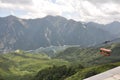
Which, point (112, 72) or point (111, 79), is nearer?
point (111, 79)

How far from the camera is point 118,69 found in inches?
404

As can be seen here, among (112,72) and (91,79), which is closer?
(91,79)

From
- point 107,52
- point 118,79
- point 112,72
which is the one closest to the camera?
point 118,79

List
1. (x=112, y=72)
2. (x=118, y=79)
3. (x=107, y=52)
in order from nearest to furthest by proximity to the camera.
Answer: (x=118, y=79), (x=112, y=72), (x=107, y=52)

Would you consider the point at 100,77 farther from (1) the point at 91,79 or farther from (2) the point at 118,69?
(2) the point at 118,69

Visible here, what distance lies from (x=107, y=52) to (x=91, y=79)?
3.68 m

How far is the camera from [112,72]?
391 inches

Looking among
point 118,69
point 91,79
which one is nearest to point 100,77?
point 91,79

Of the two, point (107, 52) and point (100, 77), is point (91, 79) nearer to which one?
point (100, 77)

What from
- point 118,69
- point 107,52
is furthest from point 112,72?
point 107,52

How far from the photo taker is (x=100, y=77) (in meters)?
9.38

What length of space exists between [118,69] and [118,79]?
1300 millimetres

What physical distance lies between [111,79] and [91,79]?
721mm

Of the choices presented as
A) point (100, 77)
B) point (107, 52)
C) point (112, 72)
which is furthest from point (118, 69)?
point (107, 52)
